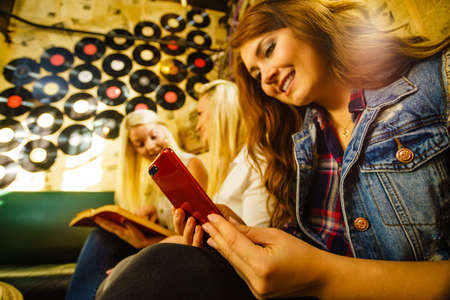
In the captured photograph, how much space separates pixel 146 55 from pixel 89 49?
27.1 inches

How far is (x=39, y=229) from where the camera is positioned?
1560 millimetres

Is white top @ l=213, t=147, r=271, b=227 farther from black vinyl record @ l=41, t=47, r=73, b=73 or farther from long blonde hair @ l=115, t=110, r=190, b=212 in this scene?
black vinyl record @ l=41, t=47, r=73, b=73

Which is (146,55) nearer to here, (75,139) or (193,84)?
(193,84)

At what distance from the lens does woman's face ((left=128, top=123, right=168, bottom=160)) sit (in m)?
1.76

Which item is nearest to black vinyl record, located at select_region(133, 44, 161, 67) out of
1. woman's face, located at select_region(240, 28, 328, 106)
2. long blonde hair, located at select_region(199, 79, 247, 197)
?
long blonde hair, located at select_region(199, 79, 247, 197)

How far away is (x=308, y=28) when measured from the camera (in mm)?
580

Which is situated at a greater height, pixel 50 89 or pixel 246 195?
pixel 50 89

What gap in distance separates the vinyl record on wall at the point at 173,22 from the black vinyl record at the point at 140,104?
3.62 ft

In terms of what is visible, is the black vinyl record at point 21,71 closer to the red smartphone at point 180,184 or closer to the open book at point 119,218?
the open book at point 119,218

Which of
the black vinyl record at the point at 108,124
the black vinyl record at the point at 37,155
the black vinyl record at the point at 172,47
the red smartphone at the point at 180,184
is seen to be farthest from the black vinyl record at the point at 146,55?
the red smartphone at the point at 180,184

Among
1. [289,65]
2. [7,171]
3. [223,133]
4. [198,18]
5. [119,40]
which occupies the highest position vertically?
[198,18]

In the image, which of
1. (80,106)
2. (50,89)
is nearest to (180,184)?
(80,106)

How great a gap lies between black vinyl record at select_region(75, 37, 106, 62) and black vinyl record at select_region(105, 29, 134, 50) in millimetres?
107

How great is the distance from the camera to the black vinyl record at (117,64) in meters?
2.48
